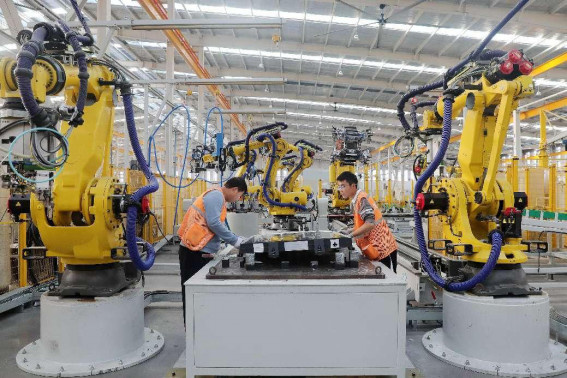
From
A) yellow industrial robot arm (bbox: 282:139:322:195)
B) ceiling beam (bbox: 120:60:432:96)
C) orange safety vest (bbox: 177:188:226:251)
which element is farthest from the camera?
ceiling beam (bbox: 120:60:432:96)

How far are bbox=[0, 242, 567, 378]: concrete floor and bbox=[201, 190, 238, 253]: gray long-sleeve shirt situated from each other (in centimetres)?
98

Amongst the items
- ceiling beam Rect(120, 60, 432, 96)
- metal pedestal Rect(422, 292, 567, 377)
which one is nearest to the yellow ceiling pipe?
ceiling beam Rect(120, 60, 432, 96)

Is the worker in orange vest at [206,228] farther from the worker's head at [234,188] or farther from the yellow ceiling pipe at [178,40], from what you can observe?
the yellow ceiling pipe at [178,40]

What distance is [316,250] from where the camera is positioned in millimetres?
2520

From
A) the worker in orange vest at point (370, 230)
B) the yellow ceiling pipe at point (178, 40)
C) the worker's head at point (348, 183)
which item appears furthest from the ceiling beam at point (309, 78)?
the worker in orange vest at point (370, 230)

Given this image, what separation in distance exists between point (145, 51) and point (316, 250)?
1107 cm

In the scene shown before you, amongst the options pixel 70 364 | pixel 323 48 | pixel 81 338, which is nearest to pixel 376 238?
pixel 81 338

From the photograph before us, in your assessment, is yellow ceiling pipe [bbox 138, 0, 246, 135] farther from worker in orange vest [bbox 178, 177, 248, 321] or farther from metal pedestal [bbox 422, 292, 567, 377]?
metal pedestal [bbox 422, 292, 567, 377]

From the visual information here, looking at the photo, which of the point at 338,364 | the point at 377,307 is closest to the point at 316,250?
the point at 377,307

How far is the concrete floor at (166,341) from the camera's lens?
3.18 m

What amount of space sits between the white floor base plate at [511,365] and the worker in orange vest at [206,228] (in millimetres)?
1975

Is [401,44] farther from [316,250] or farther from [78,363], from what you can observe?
[78,363]

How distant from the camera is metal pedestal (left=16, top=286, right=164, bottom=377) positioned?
313cm

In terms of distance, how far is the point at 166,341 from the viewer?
3844 mm
